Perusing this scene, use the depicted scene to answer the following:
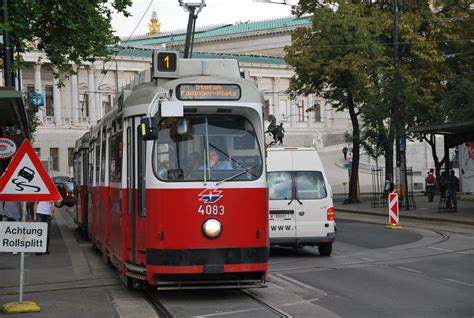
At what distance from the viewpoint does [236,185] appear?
38.4 feet

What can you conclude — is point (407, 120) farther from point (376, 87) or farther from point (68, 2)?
point (68, 2)

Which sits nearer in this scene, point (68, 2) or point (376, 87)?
point (68, 2)

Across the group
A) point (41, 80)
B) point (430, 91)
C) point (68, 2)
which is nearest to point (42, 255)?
point (68, 2)

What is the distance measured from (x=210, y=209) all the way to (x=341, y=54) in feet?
108

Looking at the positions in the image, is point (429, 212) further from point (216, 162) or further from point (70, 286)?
point (216, 162)

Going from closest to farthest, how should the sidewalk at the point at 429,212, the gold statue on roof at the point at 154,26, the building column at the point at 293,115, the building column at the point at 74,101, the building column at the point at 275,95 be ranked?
the sidewalk at the point at 429,212
the building column at the point at 74,101
the building column at the point at 275,95
the building column at the point at 293,115
the gold statue on roof at the point at 154,26

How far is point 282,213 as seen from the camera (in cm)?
1920

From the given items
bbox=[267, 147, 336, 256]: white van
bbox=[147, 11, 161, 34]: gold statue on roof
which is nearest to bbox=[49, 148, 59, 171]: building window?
bbox=[147, 11, 161, 34]: gold statue on roof

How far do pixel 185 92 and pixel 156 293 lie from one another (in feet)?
10.6

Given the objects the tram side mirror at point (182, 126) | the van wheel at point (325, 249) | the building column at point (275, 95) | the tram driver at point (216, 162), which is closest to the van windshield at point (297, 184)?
the van wheel at point (325, 249)

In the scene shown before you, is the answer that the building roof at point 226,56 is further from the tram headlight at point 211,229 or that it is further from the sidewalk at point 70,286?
the tram headlight at point 211,229

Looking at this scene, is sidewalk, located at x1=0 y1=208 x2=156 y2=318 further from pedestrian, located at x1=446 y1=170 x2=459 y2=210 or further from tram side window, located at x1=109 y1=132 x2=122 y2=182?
pedestrian, located at x1=446 y1=170 x2=459 y2=210

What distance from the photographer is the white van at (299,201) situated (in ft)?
62.6

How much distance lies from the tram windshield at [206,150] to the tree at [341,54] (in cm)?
3014
